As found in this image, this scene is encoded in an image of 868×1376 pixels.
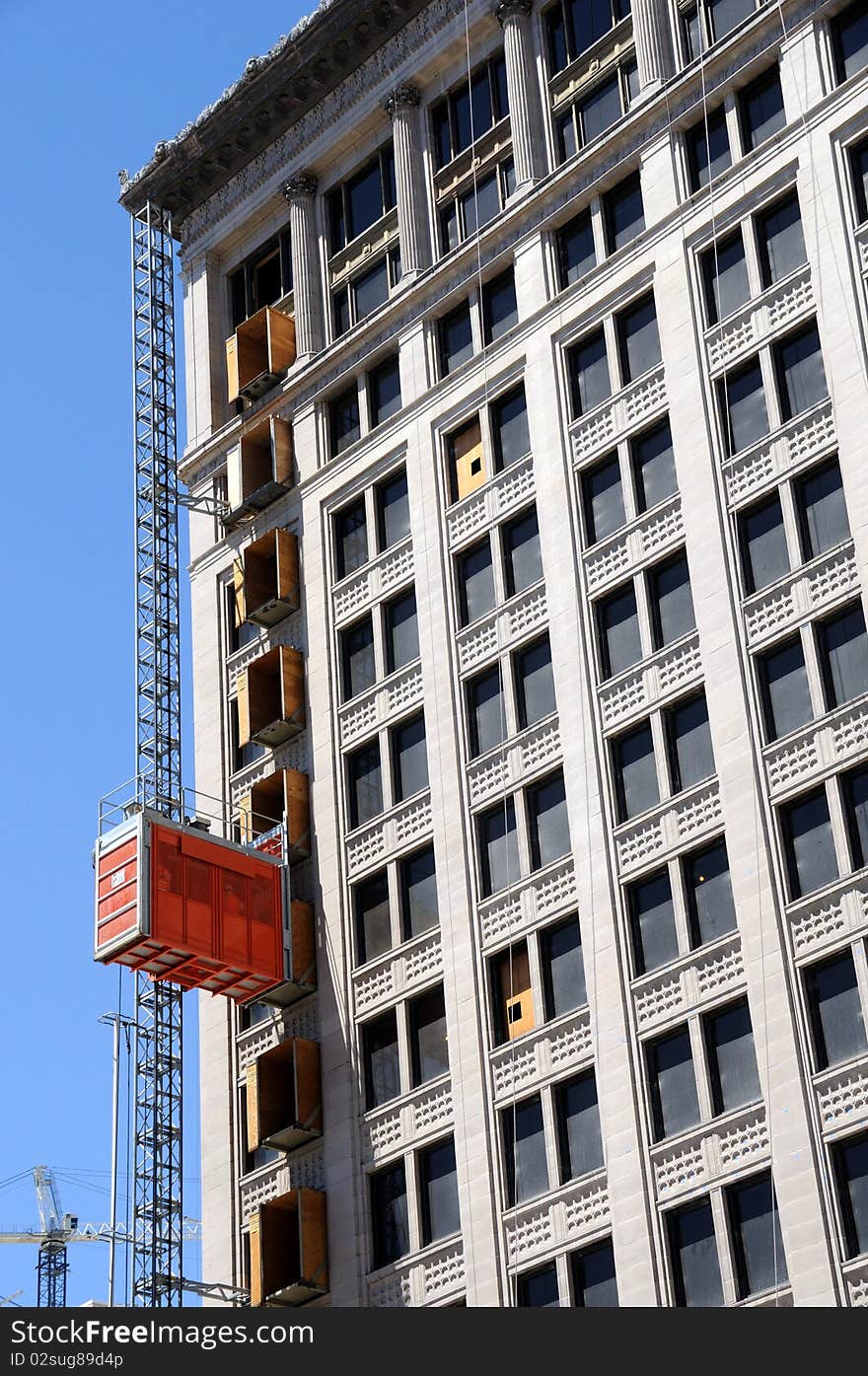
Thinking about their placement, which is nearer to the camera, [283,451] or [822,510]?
[822,510]

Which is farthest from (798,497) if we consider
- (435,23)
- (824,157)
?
(435,23)

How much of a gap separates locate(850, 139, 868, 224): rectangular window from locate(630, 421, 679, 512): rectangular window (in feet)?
22.9

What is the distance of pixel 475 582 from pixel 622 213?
34.0 ft

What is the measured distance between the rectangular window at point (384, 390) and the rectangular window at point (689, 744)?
1678 centimetres

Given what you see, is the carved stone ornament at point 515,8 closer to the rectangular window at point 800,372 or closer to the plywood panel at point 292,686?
the rectangular window at point 800,372

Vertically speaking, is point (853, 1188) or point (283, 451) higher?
point (283, 451)

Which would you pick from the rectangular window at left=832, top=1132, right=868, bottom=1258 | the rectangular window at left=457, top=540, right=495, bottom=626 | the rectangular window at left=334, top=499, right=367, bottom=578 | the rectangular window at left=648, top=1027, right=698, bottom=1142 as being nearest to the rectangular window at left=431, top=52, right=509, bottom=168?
the rectangular window at left=334, top=499, right=367, bottom=578

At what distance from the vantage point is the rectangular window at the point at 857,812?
2228 inches

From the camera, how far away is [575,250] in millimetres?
70500

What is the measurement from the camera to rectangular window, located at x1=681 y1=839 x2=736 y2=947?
58969mm

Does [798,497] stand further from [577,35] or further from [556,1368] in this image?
[556,1368]

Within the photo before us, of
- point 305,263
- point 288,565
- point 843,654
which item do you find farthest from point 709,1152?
point 305,263

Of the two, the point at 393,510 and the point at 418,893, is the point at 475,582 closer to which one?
the point at 393,510

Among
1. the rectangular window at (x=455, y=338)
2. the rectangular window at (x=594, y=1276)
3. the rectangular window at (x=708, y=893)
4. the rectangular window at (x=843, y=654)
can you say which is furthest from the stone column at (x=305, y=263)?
the rectangular window at (x=594, y=1276)
